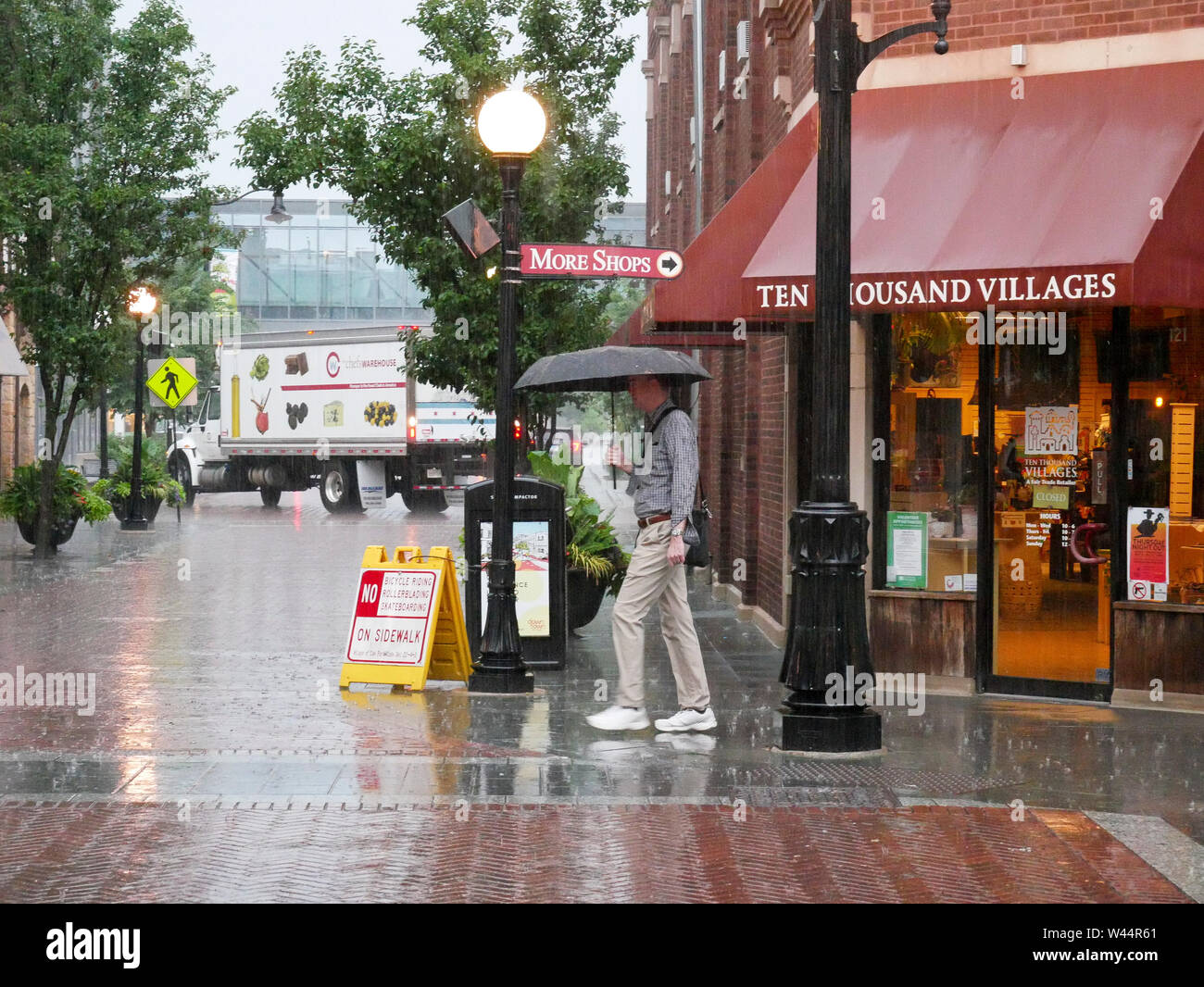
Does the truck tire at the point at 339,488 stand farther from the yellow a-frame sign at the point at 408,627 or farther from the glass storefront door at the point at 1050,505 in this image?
the glass storefront door at the point at 1050,505

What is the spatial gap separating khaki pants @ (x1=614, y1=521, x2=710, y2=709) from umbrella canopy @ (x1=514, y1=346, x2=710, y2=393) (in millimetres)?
1046

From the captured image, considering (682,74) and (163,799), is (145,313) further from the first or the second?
(163,799)

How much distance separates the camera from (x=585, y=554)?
43.8 ft

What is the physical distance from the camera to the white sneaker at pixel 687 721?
9.09 metres

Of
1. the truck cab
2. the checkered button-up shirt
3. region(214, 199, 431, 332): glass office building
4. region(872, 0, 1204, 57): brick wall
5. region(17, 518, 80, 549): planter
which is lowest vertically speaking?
region(17, 518, 80, 549): planter

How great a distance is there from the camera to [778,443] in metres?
13.7

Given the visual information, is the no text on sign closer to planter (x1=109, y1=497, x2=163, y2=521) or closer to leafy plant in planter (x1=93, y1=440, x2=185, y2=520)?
leafy plant in planter (x1=93, y1=440, x2=185, y2=520)

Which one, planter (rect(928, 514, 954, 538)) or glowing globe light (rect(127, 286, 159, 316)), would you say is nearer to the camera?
planter (rect(928, 514, 954, 538))

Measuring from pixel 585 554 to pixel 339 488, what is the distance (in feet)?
72.9

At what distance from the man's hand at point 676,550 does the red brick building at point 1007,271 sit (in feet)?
6.33

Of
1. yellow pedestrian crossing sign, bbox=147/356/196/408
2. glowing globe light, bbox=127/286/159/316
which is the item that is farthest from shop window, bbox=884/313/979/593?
yellow pedestrian crossing sign, bbox=147/356/196/408

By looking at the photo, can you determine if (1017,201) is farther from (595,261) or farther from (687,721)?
(687,721)

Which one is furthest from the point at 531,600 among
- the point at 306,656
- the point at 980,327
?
the point at 980,327

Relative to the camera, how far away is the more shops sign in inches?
354
